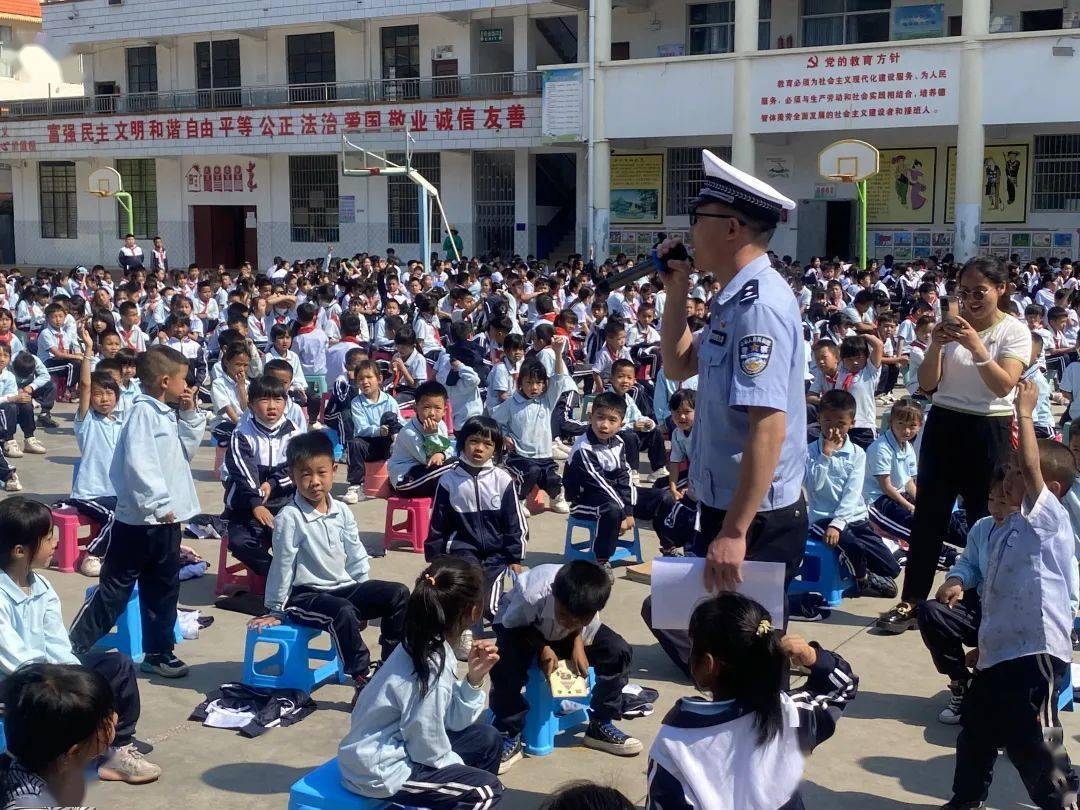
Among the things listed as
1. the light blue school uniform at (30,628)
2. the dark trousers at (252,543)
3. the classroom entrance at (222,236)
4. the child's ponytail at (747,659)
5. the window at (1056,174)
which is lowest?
the dark trousers at (252,543)

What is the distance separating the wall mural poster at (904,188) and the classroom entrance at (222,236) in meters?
14.9

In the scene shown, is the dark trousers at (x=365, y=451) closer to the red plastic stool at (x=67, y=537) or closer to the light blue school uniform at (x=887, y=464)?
the red plastic stool at (x=67, y=537)

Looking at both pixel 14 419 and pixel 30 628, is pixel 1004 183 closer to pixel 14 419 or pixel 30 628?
pixel 14 419

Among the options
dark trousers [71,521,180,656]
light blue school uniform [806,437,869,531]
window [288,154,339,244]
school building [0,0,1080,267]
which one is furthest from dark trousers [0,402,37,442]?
window [288,154,339,244]

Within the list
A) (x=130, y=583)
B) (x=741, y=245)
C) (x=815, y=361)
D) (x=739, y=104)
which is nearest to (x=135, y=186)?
(x=739, y=104)

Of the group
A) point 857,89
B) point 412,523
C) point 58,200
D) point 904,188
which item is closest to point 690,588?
point 412,523

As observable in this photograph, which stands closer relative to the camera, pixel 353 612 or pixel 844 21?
pixel 353 612

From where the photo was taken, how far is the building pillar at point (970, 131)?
20.0m

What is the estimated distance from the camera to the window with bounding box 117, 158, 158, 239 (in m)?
30.8

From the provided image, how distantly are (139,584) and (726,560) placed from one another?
294 centimetres

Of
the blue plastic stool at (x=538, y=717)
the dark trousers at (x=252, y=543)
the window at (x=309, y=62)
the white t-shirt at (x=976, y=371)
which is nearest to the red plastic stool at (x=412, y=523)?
the dark trousers at (x=252, y=543)

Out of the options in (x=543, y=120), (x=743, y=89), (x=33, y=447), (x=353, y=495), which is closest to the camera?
(x=353, y=495)

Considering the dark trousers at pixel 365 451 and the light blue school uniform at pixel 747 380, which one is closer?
the light blue school uniform at pixel 747 380

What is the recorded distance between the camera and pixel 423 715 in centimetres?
342
